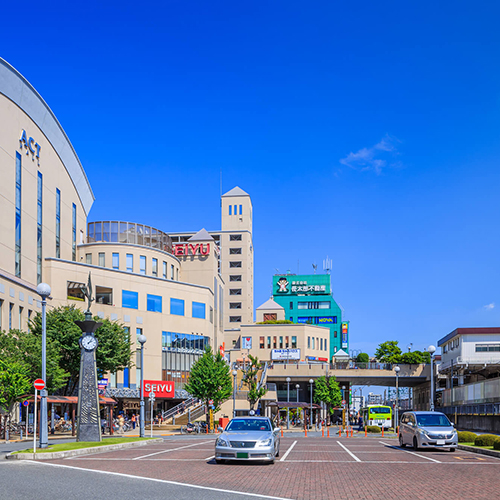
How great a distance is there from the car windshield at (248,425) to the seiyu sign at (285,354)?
82.7 meters

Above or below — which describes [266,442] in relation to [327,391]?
above

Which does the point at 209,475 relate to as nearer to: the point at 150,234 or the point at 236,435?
the point at 236,435

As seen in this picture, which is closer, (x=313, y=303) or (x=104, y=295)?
(x=104, y=295)

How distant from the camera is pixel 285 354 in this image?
10350 cm

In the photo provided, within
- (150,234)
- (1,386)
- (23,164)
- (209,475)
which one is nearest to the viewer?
(209,475)

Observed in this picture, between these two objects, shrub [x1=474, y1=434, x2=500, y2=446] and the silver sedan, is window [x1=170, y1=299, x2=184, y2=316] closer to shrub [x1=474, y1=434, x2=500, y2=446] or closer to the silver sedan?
shrub [x1=474, y1=434, x2=500, y2=446]

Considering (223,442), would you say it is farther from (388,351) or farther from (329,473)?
(388,351)

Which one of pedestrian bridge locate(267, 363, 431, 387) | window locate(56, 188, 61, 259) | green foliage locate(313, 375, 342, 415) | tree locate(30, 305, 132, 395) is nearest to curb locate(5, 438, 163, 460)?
tree locate(30, 305, 132, 395)

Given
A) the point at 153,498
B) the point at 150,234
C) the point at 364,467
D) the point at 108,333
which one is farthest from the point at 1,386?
the point at 150,234

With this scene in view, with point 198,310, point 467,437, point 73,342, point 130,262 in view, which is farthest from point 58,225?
point 467,437

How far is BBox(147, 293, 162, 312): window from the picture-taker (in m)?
73.8

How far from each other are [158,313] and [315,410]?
3108 centimetres

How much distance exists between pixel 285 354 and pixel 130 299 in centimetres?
3859

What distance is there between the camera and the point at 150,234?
82312 mm
